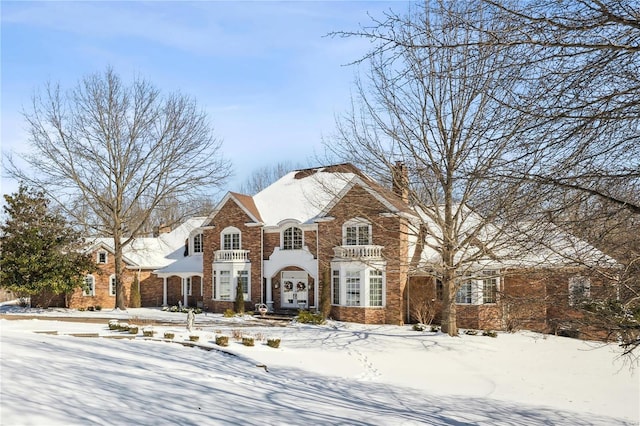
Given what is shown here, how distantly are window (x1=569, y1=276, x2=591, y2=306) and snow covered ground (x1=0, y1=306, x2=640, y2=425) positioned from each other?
111 cm

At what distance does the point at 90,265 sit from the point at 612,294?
102ft

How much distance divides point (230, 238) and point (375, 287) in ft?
31.0

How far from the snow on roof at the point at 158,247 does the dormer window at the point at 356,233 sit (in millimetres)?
13090

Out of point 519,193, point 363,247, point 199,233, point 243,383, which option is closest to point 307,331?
point 363,247

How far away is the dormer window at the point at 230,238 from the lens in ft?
98.3

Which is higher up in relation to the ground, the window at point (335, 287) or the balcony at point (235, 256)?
the balcony at point (235, 256)

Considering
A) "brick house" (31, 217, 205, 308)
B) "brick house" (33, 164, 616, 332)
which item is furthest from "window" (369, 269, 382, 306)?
"brick house" (31, 217, 205, 308)

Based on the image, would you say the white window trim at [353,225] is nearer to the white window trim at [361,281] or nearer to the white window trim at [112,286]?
the white window trim at [361,281]

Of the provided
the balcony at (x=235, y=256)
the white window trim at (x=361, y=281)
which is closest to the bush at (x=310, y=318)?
the white window trim at (x=361, y=281)

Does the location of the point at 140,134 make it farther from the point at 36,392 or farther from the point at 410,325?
the point at 36,392

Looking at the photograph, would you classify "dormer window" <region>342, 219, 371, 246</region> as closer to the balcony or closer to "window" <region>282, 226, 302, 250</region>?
"window" <region>282, 226, 302, 250</region>

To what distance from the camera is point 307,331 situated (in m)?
21.7

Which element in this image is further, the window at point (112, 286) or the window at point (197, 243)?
the window at point (197, 243)

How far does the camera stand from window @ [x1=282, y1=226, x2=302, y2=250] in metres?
28.3
